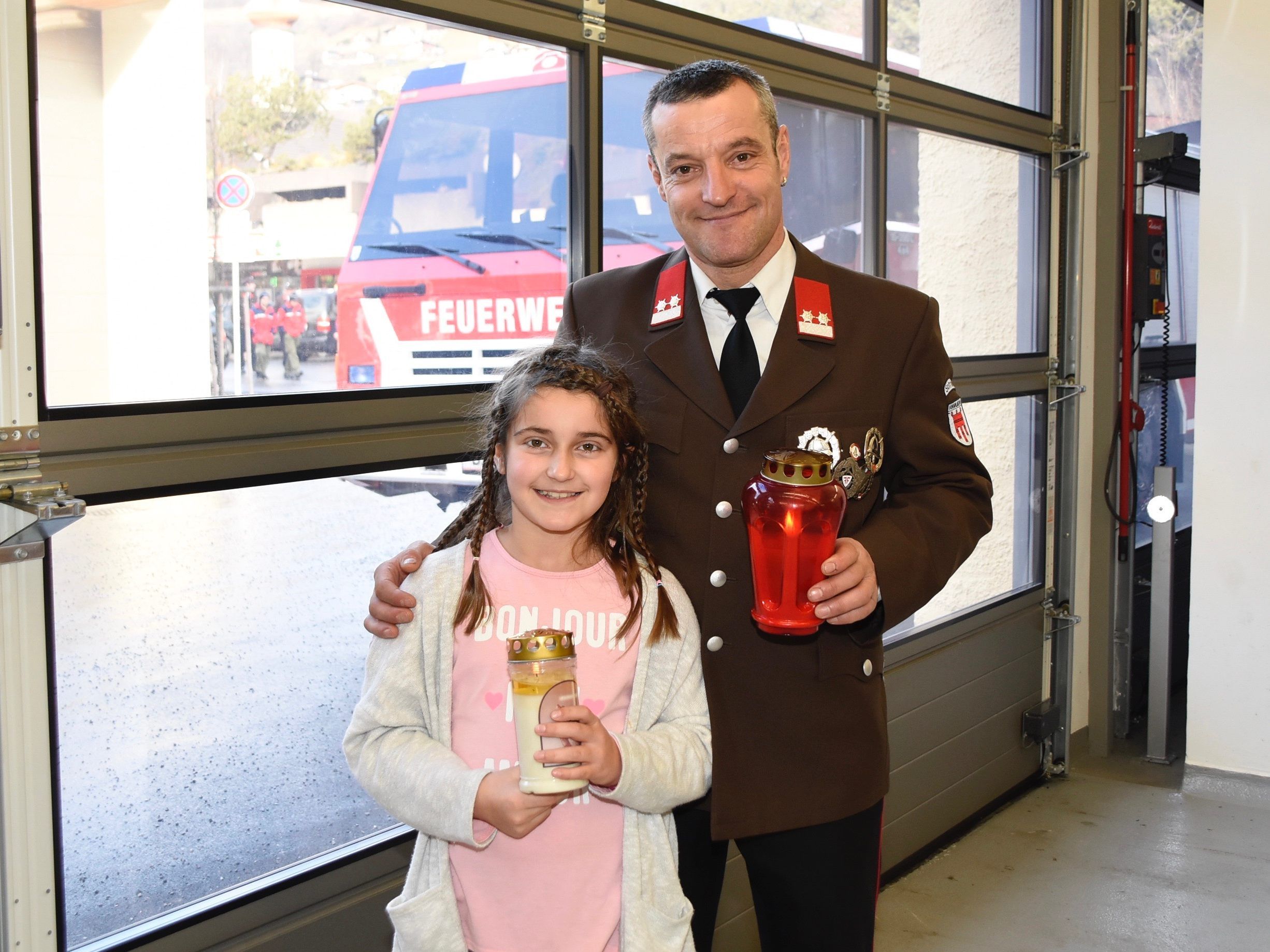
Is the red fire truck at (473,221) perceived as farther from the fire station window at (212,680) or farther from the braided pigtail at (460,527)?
the braided pigtail at (460,527)

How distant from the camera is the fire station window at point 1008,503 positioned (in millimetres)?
3863

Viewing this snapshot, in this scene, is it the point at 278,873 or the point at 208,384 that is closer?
the point at 208,384

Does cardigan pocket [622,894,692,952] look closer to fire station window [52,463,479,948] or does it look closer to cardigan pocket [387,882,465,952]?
cardigan pocket [387,882,465,952]

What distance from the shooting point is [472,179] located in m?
2.20

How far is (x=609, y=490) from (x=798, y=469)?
1.01 feet

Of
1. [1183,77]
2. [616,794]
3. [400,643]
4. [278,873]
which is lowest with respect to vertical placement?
[278,873]

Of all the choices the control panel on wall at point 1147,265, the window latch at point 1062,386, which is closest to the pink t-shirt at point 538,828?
the window latch at point 1062,386

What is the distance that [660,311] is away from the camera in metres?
1.67

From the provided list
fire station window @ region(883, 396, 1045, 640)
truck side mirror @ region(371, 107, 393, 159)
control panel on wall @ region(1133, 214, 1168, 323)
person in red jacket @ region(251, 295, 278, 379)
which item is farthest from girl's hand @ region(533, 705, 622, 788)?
control panel on wall @ region(1133, 214, 1168, 323)

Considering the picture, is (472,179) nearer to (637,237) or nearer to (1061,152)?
(637,237)

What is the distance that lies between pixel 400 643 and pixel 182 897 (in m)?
0.75

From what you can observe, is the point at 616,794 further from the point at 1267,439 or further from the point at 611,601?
the point at 1267,439

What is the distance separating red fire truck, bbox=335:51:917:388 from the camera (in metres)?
2.05

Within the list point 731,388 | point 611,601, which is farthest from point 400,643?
point 731,388
